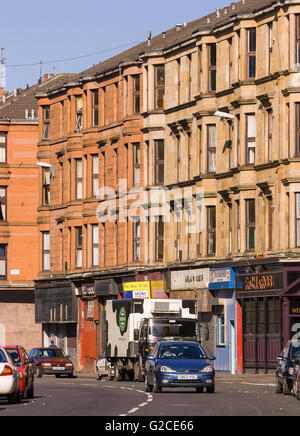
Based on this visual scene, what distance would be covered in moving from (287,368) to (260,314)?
18796 millimetres

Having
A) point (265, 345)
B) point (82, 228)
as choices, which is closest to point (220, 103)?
point (265, 345)

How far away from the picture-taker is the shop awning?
7181 cm

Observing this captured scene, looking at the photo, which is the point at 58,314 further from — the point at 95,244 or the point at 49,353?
the point at 49,353

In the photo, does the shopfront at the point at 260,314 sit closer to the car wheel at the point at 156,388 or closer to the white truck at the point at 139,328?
the white truck at the point at 139,328

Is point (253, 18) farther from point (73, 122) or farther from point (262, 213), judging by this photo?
point (73, 122)

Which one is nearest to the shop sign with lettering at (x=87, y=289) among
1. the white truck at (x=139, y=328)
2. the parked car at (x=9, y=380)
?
the white truck at (x=139, y=328)

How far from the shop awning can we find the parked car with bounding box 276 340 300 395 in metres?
31.1

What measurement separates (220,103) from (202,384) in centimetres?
2486

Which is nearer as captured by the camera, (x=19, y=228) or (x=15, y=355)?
(x=15, y=355)

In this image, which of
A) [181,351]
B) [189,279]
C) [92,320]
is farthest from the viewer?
[92,320]

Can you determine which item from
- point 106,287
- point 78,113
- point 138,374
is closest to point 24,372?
point 138,374

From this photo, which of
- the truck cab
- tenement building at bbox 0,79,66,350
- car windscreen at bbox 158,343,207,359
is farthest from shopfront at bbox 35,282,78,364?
car windscreen at bbox 158,343,207,359

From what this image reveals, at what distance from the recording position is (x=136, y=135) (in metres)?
69.9

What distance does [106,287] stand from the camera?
7250 cm
